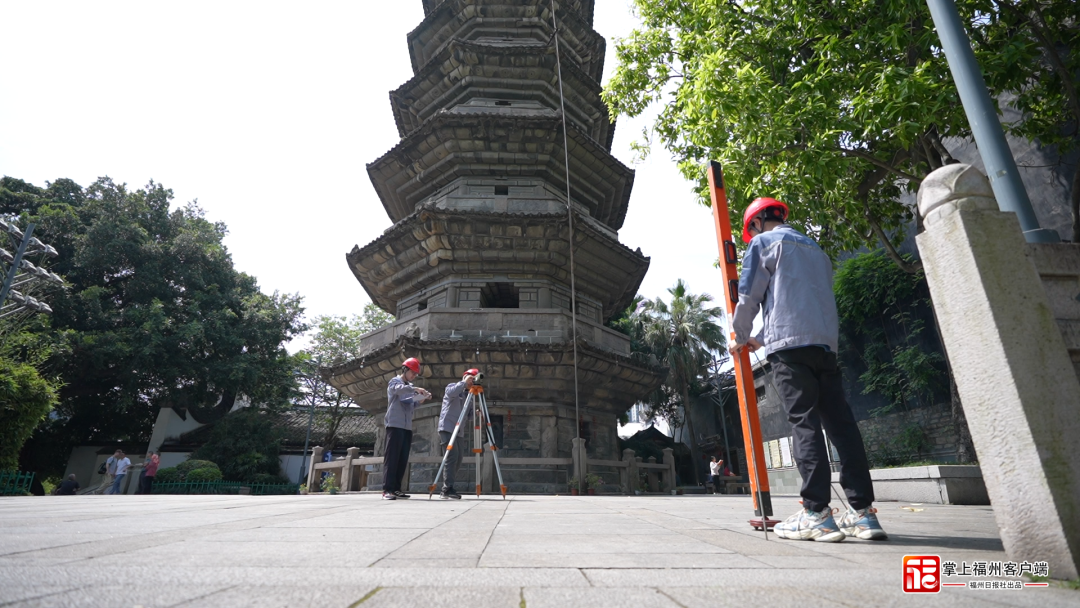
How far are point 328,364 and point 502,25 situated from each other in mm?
17477

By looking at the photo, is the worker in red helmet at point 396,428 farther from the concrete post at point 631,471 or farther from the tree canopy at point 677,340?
the tree canopy at point 677,340

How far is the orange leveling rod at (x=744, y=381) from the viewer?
9.77 feet

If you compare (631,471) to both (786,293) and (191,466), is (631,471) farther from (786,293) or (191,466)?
(191,466)

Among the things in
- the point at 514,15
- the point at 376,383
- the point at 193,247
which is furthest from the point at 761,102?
the point at 193,247

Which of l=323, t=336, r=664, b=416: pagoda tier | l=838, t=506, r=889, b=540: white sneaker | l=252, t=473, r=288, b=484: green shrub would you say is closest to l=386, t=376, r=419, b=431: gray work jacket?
l=323, t=336, r=664, b=416: pagoda tier

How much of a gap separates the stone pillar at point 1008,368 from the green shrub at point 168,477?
22.1 meters

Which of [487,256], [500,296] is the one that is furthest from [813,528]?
[500,296]

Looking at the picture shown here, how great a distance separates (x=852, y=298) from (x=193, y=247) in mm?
28086

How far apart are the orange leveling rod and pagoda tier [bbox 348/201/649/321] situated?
9063 millimetres

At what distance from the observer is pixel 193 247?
24.6 m

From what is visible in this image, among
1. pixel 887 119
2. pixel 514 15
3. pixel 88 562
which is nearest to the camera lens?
pixel 88 562

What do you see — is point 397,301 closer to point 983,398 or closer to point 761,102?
point 761,102

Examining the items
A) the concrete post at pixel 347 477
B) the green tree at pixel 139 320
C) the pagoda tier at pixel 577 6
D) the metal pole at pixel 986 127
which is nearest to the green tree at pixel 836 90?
the metal pole at pixel 986 127

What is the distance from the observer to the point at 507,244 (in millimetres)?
12922
